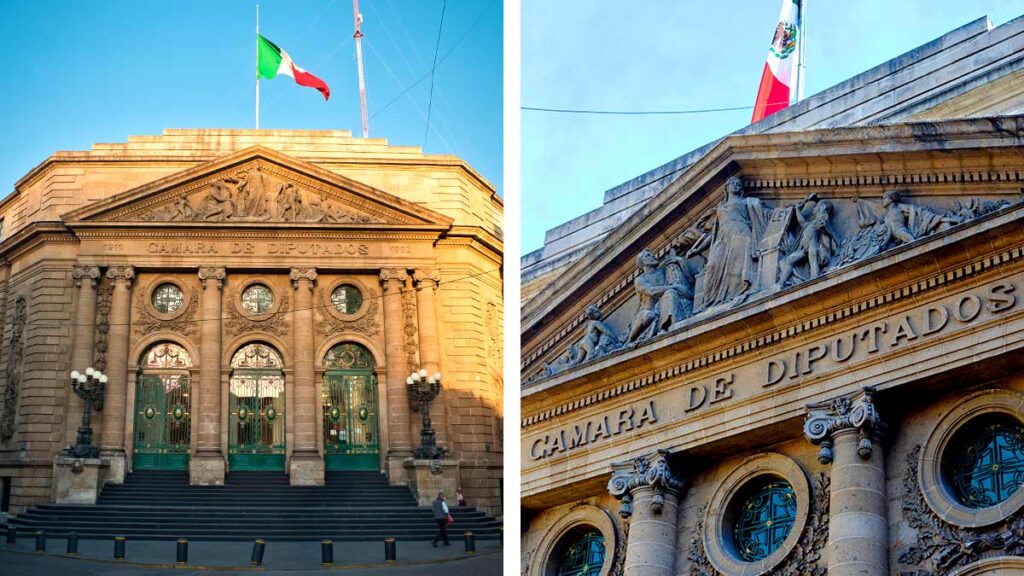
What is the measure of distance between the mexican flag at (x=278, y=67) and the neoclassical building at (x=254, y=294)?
57cm

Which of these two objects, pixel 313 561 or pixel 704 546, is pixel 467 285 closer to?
pixel 313 561

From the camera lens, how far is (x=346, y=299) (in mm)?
17547

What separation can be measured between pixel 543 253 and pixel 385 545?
11.1 metres

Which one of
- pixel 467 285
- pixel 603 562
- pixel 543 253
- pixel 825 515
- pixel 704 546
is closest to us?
pixel 467 285

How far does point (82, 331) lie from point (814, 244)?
847cm

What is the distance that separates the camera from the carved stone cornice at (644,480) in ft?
66.1

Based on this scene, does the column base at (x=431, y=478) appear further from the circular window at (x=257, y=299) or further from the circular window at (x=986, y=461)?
the circular window at (x=986, y=461)

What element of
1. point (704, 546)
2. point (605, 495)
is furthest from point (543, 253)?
point (704, 546)

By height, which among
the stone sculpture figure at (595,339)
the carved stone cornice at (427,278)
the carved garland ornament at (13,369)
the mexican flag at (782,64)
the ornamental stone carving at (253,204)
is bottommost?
the carved garland ornament at (13,369)

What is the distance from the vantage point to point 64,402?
16.9 m

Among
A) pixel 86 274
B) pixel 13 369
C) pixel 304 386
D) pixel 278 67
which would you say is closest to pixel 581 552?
pixel 304 386

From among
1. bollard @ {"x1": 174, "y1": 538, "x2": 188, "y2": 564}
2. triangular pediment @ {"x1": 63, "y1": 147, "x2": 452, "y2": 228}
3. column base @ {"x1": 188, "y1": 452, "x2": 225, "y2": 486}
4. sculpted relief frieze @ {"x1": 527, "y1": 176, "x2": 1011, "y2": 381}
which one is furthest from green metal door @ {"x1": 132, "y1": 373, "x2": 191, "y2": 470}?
sculpted relief frieze @ {"x1": 527, "y1": 176, "x2": 1011, "y2": 381}

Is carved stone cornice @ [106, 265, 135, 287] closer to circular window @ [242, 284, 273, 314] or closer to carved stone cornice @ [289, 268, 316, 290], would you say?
circular window @ [242, 284, 273, 314]

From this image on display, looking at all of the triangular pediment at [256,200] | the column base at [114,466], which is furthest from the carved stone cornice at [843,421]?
the column base at [114,466]
